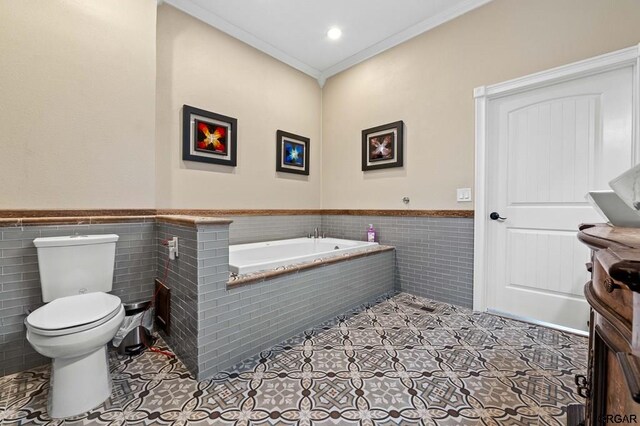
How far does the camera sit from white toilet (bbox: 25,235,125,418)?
1283 mm

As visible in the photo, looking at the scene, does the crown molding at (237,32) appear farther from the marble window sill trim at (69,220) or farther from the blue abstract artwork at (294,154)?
the marble window sill trim at (69,220)

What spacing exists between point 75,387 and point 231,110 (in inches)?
94.2

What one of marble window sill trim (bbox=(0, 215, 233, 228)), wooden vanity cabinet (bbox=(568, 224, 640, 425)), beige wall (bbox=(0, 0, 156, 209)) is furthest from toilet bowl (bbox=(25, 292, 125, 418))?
wooden vanity cabinet (bbox=(568, 224, 640, 425))


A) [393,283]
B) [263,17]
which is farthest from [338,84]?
[393,283]

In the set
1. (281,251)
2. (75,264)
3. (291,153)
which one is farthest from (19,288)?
(291,153)

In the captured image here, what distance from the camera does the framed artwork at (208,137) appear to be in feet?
8.16

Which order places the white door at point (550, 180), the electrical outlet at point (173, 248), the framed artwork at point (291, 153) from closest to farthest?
1. the electrical outlet at point (173, 248)
2. the white door at point (550, 180)
3. the framed artwork at point (291, 153)

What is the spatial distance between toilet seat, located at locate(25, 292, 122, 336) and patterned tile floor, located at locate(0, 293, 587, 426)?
41cm

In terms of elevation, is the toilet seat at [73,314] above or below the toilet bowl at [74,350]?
above

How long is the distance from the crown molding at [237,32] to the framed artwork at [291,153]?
0.85 meters

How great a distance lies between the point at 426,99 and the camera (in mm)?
2771

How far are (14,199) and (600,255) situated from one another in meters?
2.64

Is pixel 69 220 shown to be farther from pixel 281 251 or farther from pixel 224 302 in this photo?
pixel 281 251

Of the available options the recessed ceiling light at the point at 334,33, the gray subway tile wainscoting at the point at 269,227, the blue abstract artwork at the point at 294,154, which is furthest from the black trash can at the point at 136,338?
the recessed ceiling light at the point at 334,33
